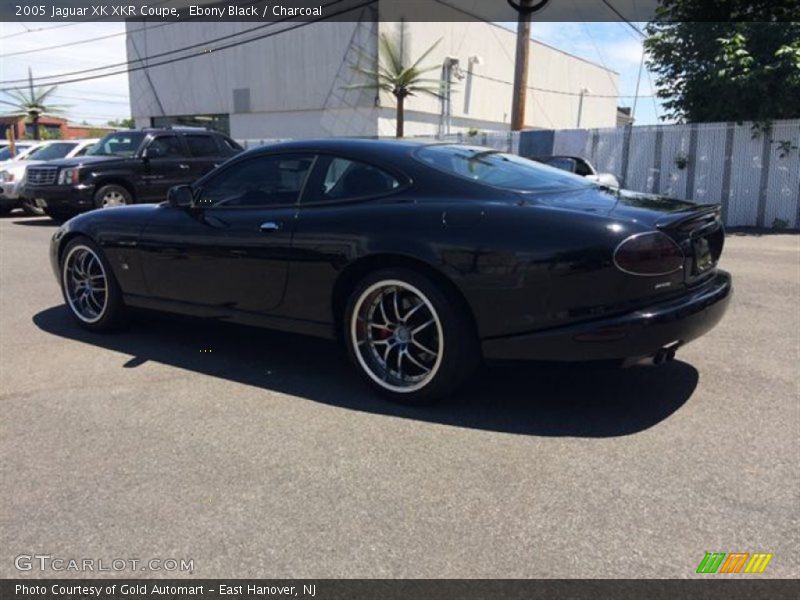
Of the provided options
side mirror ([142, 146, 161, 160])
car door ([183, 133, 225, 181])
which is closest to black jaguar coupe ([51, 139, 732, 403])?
side mirror ([142, 146, 161, 160])

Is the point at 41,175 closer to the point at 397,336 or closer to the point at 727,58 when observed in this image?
the point at 397,336

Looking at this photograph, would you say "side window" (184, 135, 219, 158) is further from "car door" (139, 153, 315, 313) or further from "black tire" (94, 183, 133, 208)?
"car door" (139, 153, 315, 313)

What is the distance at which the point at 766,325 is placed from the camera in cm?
563

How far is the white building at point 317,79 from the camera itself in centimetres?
3192

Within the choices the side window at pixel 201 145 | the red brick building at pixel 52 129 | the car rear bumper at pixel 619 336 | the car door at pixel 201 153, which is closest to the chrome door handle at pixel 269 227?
the car rear bumper at pixel 619 336

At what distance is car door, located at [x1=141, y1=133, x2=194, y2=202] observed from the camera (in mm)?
13469

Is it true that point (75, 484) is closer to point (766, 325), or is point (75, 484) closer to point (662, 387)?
point (662, 387)

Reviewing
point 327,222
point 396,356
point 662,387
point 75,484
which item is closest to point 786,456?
point 662,387

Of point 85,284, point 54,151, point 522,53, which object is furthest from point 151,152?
point 522,53

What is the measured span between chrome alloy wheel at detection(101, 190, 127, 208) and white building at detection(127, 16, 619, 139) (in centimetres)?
1963

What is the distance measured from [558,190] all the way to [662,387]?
131cm

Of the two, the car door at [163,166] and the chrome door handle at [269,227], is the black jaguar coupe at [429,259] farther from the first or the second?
the car door at [163,166]

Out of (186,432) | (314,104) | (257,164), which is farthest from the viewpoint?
(314,104)

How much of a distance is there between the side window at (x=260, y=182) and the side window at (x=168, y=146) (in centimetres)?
960
